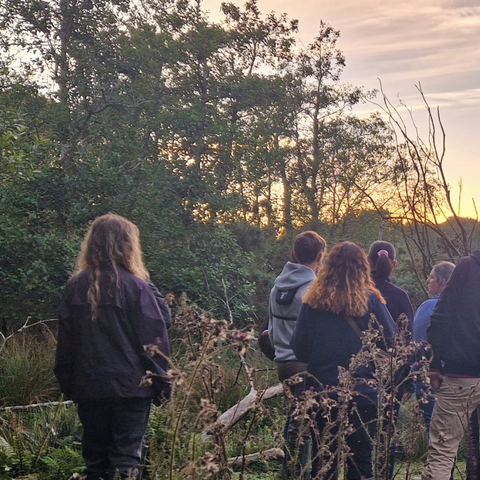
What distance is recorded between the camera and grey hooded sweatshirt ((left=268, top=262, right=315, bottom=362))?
4.88 meters

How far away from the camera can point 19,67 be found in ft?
53.7

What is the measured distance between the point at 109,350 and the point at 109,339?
2.3 inches

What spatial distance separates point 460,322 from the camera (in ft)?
13.5

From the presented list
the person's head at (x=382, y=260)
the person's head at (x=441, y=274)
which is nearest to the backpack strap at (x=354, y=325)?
the person's head at (x=382, y=260)

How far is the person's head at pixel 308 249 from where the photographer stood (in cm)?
491

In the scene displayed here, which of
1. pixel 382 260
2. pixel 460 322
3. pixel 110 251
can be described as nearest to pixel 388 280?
pixel 382 260

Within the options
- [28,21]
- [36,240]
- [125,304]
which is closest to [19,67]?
[28,21]

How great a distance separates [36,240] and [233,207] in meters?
6.03

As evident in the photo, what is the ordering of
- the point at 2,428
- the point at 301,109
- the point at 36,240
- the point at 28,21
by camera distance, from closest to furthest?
the point at 2,428 → the point at 36,240 → the point at 28,21 → the point at 301,109

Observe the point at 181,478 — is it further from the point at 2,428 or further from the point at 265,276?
the point at 265,276

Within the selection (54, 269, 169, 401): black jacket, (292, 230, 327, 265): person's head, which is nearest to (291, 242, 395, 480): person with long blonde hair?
(292, 230, 327, 265): person's head

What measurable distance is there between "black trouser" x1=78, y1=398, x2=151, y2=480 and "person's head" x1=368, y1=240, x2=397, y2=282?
2372mm

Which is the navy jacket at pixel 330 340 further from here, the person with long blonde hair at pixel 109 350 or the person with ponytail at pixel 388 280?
the person with long blonde hair at pixel 109 350

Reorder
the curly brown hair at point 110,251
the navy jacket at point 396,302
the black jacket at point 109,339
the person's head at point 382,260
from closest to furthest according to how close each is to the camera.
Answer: the black jacket at point 109,339
the curly brown hair at point 110,251
the navy jacket at point 396,302
the person's head at point 382,260
